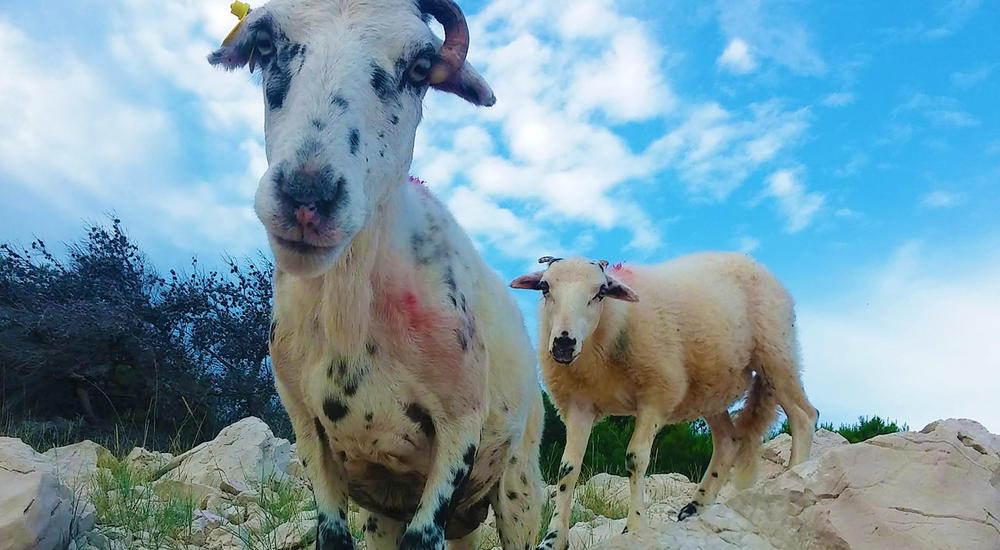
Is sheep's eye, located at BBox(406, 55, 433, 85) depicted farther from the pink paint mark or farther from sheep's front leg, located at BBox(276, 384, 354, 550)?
sheep's front leg, located at BBox(276, 384, 354, 550)

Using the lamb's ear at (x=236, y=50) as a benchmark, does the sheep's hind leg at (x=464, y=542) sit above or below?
below

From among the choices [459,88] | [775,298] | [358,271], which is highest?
[775,298]

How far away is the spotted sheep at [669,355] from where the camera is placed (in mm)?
7297

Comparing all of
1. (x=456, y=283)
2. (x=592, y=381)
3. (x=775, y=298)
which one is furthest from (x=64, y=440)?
(x=456, y=283)

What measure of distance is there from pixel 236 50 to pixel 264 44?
246 mm

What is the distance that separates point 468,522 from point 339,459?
1.10m

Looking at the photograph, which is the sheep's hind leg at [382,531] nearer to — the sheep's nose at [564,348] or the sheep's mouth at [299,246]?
the sheep's mouth at [299,246]

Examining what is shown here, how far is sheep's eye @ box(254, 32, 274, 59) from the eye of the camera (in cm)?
301

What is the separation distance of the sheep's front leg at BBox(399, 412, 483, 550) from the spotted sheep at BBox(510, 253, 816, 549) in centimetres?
334

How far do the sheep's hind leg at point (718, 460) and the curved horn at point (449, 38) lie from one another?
6.41m

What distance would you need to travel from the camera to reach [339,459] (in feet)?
11.3

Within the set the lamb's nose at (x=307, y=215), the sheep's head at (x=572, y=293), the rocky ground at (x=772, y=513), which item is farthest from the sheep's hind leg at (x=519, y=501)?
the sheep's head at (x=572, y=293)

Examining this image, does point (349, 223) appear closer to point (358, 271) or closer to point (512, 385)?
point (358, 271)

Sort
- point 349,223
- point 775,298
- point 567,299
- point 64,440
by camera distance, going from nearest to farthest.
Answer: point 349,223 < point 567,299 < point 775,298 < point 64,440
